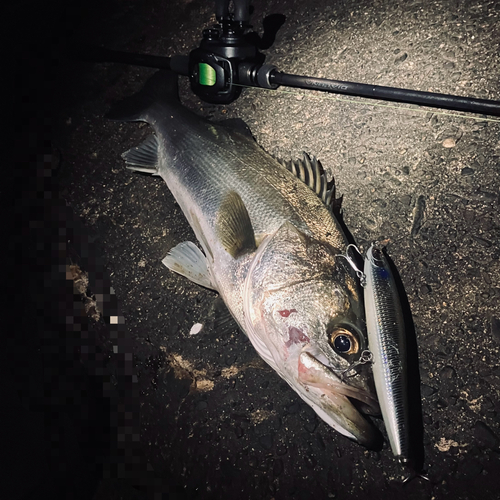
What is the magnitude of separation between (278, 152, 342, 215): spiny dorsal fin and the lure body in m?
0.64

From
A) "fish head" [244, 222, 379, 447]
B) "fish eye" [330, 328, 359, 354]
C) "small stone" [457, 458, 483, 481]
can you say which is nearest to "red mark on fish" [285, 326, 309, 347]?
"fish head" [244, 222, 379, 447]

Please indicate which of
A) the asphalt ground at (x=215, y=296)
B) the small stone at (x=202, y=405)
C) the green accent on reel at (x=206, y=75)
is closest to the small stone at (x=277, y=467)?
the asphalt ground at (x=215, y=296)

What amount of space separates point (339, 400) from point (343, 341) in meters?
0.25

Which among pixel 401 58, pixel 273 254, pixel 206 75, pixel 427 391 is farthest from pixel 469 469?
pixel 206 75

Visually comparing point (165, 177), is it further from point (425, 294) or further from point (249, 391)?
point (425, 294)

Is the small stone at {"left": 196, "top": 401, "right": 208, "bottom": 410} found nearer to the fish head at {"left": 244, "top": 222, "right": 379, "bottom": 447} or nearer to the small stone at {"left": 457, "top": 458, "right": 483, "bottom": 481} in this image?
the fish head at {"left": 244, "top": 222, "right": 379, "bottom": 447}

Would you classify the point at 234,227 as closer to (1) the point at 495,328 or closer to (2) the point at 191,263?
(2) the point at 191,263

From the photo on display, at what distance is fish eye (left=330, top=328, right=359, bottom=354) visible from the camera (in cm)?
177

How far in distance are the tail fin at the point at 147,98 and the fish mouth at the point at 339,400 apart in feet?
7.16

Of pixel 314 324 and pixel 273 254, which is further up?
pixel 273 254

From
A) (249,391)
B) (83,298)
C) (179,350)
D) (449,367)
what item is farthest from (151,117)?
(449,367)

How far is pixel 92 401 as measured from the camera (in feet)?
9.51

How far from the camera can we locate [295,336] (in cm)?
184

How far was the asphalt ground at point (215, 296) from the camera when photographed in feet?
7.42
